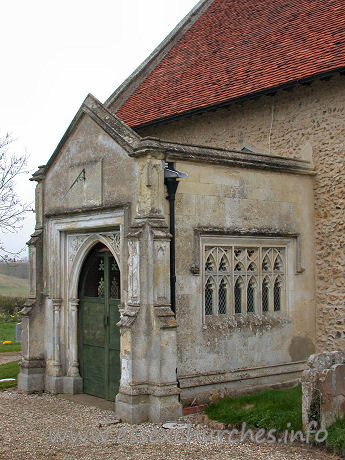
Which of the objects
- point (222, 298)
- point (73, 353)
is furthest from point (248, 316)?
point (73, 353)

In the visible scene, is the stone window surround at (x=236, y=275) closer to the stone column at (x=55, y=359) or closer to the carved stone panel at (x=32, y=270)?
the stone column at (x=55, y=359)

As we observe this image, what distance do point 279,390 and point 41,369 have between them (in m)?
4.22

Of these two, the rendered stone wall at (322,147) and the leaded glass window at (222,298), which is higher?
the rendered stone wall at (322,147)

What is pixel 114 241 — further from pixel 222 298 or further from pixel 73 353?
pixel 73 353

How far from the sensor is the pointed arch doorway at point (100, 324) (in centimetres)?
1038

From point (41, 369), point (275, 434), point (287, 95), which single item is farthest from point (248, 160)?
point (41, 369)

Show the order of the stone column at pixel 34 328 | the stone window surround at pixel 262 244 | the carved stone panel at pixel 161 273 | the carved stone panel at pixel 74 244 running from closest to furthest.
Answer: the carved stone panel at pixel 161 273
the stone window surround at pixel 262 244
the carved stone panel at pixel 74 244
the stone column at pixel 34 328

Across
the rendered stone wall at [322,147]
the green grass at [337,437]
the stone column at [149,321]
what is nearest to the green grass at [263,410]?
the green grass at [337,437]

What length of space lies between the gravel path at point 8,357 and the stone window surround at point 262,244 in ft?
26.2

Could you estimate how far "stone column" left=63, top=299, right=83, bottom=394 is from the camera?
1097 cm

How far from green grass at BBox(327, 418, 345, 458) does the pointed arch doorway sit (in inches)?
151

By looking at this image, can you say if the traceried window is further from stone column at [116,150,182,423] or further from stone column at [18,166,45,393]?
stone column at [18,166,45,393]

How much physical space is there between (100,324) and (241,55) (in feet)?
23.6

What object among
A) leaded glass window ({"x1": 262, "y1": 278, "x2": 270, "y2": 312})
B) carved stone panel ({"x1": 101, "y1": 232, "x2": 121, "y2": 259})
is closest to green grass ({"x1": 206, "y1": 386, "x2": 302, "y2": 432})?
leaded glass window ({"x1": 262, "y1": 278, "x2": 270, "y2": 312})
